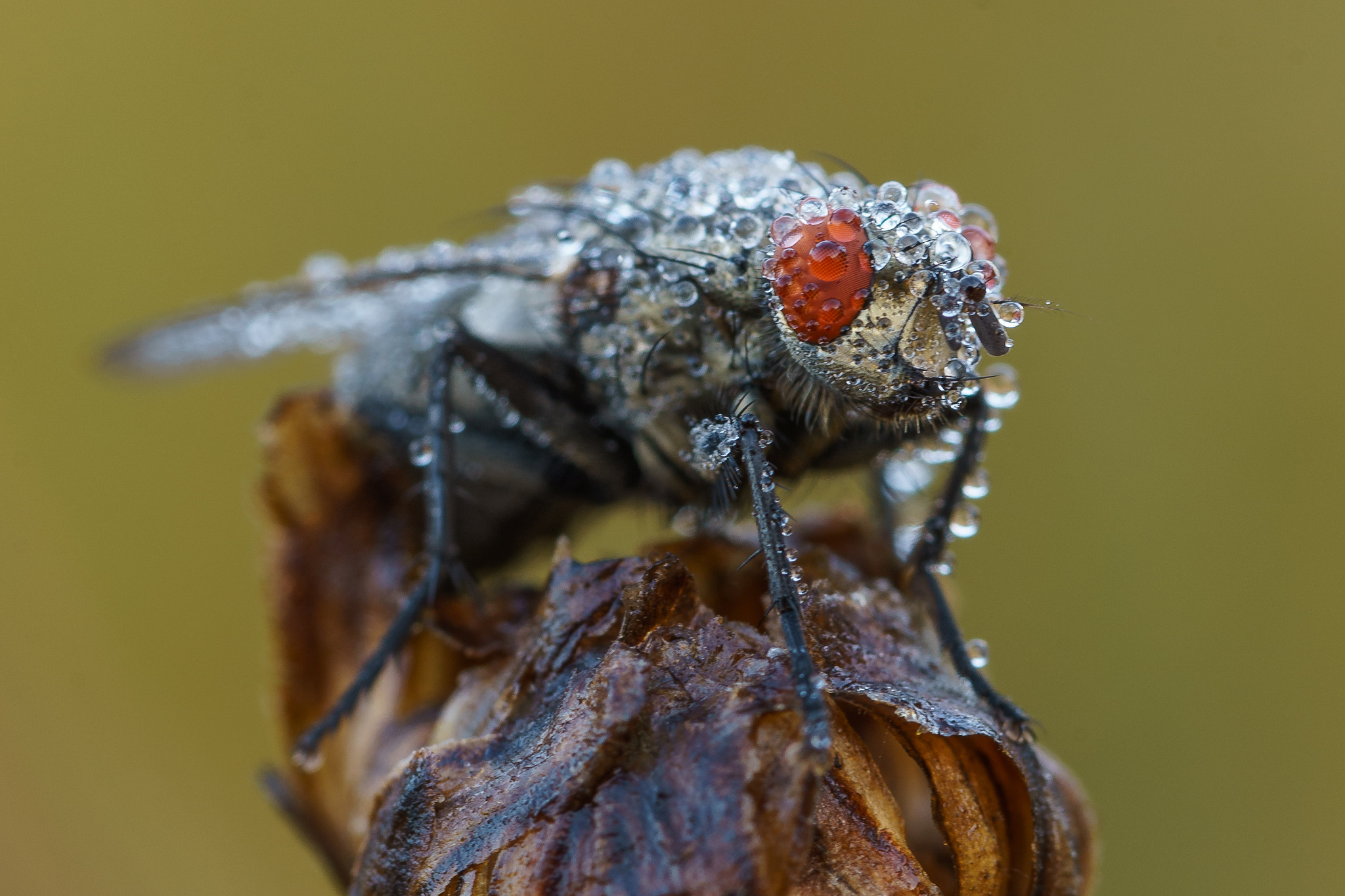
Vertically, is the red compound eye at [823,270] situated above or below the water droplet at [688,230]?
below

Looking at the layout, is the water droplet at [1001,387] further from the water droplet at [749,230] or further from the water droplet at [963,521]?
the water droplet at [749,230]

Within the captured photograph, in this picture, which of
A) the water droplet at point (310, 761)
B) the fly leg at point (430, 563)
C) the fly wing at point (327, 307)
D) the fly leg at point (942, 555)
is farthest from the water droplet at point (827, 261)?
the water droplet at point (310, 761)

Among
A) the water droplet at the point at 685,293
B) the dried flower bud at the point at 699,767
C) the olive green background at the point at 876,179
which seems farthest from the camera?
the olive green background at the point at 876,179

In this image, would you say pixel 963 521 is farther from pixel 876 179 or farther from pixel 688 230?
pixel 876 179

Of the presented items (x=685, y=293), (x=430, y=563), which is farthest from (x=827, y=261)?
(x=430, y=563)

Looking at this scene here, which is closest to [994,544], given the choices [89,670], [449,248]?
[449,248]

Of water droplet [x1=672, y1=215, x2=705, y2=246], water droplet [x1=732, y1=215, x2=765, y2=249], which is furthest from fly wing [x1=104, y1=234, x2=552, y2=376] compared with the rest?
water droplet [x1=732, y1=215, x2=765, y2=249]

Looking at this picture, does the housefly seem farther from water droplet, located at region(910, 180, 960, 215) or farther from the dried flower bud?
the dried flower bud
